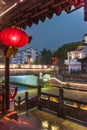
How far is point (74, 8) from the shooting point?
4.70m

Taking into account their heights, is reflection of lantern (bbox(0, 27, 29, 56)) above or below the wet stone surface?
above

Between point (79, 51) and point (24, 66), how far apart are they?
759 inches

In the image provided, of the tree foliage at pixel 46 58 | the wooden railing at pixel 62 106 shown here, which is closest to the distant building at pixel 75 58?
the tree foliage at pixel 46 58

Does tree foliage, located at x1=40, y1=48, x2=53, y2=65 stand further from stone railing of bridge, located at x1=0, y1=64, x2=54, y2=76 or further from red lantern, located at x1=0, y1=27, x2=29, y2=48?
red lantern, located at x1=0, y1=27, x2=29, y2=48

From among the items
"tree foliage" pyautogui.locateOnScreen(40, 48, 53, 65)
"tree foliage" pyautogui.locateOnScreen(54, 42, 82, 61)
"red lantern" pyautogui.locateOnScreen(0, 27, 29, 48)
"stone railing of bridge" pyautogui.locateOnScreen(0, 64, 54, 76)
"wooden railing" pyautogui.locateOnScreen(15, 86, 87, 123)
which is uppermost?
"tree foliage" pyautogui.locateOnScreen(54, 42, 82, 61)

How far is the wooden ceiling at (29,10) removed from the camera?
4859 millimetres

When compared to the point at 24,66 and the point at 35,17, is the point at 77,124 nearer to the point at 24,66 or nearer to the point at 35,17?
the point at 35,17

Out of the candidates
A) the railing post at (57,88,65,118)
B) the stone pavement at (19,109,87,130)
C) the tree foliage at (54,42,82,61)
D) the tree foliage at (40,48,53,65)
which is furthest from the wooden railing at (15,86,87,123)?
the tree foliage at (40,48,53,65)

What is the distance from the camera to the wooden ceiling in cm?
486

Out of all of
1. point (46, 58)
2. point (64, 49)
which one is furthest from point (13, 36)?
point (46, 58)

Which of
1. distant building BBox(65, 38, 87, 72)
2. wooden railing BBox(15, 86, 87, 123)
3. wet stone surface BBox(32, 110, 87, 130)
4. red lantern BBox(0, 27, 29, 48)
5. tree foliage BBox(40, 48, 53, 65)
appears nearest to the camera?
red lantern BBox(0, 27, 29, 48)

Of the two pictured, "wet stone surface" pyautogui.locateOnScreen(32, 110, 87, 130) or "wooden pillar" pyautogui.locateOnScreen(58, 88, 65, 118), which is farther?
"wooden pillar" pyautogui.locateOnScreen(58, 88, 65, 118)

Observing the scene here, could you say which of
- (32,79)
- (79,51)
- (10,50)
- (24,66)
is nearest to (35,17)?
(10,50)

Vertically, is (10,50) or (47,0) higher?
(47,0)
